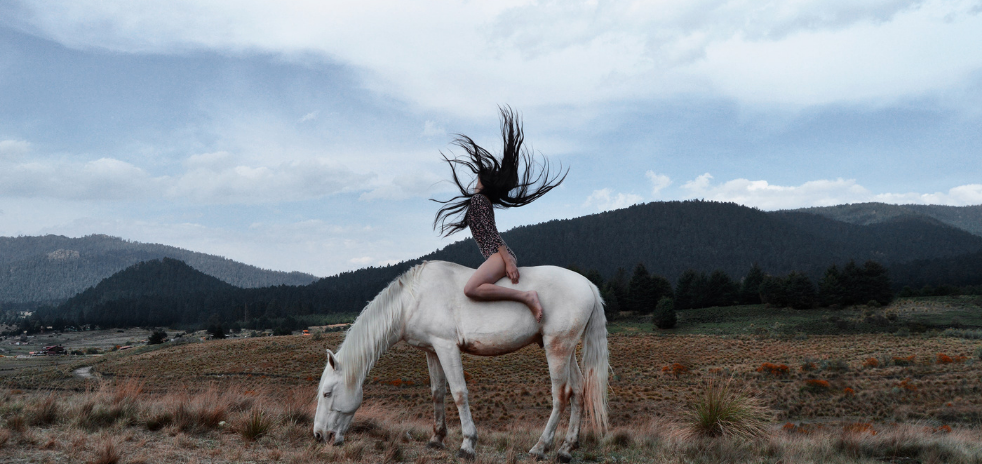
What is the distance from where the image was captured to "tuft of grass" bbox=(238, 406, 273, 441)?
5406 mm

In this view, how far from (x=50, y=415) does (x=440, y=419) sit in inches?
170

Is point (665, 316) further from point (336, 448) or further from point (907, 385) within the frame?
point (336, 448)

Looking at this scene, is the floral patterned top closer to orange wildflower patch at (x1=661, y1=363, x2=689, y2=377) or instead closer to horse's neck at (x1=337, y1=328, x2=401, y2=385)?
horse's neck at (x1=337, y1=328, x2=401, y2=385)

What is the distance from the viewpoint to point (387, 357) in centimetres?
3762

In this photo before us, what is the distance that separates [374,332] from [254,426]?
1642 millimetres

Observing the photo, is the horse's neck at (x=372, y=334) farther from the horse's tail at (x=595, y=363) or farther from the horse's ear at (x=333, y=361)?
the horse's tail at (x=595, y=363)

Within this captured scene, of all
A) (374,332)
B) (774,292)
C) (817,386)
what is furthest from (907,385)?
(774,292)

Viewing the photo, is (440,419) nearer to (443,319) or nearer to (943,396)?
(443,319)

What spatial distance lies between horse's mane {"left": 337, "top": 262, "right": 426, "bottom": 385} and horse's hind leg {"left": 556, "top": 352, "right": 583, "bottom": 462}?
81.6 inches

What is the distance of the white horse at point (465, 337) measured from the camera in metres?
5.41

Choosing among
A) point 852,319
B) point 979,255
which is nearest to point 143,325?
point 852,319

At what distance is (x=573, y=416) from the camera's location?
5.70 metres

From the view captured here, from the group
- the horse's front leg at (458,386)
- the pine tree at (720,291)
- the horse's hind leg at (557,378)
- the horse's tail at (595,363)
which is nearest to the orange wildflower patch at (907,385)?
the horse's tail at (595,363)

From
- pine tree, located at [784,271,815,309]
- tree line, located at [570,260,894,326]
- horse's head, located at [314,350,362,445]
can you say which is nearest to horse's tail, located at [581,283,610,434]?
horse's head, located at [314,350,362,445]
